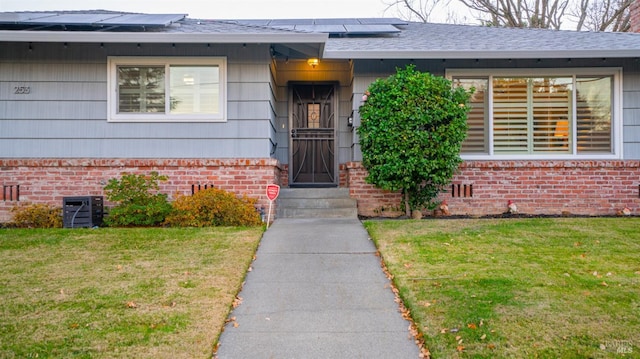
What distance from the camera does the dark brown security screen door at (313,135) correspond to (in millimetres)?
10578

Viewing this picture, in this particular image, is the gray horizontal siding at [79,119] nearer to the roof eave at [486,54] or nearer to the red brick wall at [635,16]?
the roof eave at [486,54]

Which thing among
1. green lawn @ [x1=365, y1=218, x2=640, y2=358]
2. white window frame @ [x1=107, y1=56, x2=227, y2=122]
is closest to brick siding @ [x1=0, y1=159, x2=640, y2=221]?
white window frame @ [x1=107, y1=56, x2=227, y2=122]

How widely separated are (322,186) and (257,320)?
22.6ft

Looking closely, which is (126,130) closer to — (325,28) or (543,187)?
(325,28)

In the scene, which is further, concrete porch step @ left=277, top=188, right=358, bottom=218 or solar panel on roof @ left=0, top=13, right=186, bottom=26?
concrete porch step @ left=277, top=188, right=358, bottom=218

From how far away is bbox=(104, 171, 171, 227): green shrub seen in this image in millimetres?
7426

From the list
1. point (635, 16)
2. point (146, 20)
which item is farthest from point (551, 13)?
point (146, 20)

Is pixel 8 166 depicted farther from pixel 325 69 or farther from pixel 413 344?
pixel 413 344

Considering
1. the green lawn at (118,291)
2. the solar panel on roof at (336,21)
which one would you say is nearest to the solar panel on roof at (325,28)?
the solar panel on roof at (336,21)

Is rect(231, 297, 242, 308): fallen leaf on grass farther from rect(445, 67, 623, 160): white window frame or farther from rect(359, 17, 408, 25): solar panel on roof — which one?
rect(359, 17, 408, 25): solar panel on roof

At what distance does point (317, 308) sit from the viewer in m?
4.03

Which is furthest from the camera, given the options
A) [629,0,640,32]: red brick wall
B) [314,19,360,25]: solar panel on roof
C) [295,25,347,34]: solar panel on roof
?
[314,19,360,25]: solar panel on roof

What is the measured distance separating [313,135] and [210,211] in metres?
3.81

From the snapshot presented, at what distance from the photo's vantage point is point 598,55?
8.27 m
